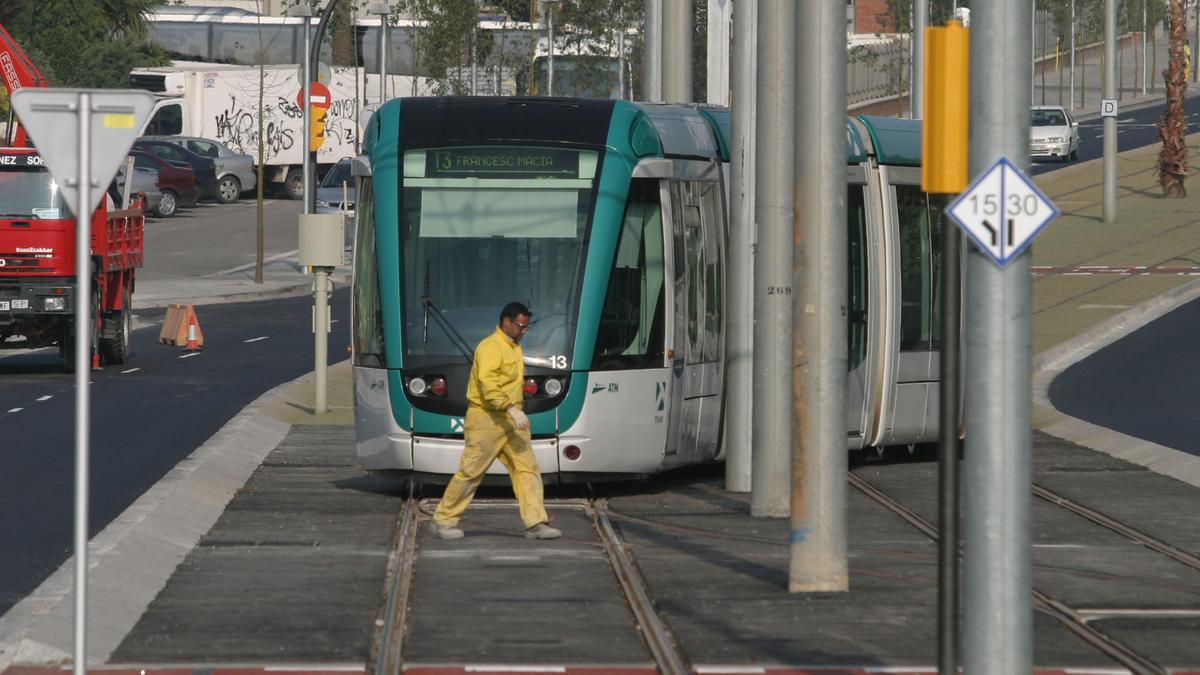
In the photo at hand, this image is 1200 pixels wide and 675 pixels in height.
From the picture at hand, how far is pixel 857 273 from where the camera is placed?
59.7 feet

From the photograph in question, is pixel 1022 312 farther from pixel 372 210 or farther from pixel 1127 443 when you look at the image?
pixel 1127 443

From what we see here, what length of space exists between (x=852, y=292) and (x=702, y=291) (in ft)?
5.66

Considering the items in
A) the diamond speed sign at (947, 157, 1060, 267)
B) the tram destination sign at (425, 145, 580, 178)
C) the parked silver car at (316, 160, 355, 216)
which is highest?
the parked silver car at (316, 160, 355, 216)

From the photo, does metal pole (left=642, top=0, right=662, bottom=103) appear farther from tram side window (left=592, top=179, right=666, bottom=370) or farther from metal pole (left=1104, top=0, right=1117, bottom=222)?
metal pole (left=1104, top=0, right=1117, bottom=222)

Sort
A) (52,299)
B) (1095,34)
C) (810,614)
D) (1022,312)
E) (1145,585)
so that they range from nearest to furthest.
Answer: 1. (1022,312)
2. (810,614)
3. (1145,585)
4. (52,299)
5. (1095,34)

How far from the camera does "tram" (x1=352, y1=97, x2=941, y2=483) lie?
1584 centimetres

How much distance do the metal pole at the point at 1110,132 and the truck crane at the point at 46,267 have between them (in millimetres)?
21527

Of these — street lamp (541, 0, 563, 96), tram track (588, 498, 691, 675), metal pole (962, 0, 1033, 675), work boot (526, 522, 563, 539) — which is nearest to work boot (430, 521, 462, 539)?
work boot (526, 522, 563, 539)

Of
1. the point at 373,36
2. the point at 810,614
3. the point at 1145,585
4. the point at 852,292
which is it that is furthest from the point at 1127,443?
the point at 373,36

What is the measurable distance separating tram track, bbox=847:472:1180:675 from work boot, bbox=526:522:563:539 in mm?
2435

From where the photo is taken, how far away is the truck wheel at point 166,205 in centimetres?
5928

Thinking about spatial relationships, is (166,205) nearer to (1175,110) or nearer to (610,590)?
(1175,110)

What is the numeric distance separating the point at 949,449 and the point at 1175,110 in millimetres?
41959

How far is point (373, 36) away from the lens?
6819 cm
